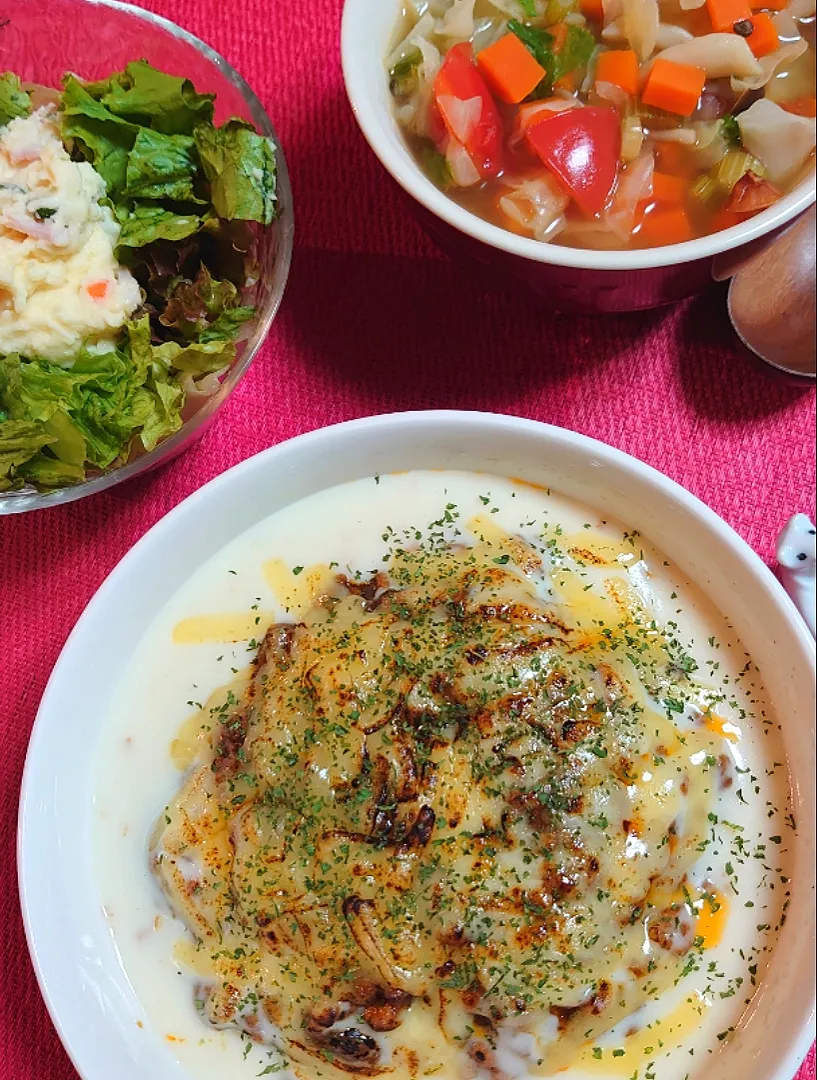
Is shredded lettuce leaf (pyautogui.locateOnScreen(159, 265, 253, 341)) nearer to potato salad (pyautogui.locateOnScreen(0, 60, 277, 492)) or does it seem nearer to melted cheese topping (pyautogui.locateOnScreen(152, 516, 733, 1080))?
potato salad (pyautogui.locateOnScreen(0, 60, 277, 492))

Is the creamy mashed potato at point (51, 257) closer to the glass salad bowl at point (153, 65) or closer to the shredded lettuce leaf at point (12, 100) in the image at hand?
the shredded lettuce leaf at point (12, 100)

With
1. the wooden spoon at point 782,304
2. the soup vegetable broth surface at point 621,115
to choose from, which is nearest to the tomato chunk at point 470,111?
the soup vegetable broth surface at point 621,115

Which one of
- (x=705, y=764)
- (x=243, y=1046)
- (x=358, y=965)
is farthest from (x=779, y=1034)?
(x=243, y=1046)

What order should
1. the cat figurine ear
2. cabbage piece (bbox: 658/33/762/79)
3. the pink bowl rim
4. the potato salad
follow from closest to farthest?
the pink bowl rim
cabbage piece (bbox: 658/33/762/79)
the potato salad
the cat figurine ear

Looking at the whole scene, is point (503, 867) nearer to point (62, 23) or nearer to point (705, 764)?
point (705, 764)

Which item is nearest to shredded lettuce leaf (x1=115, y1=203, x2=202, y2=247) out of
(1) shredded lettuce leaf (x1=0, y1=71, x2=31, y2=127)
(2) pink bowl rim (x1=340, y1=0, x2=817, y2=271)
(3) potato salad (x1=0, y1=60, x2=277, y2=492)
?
(3) potato salad (x1=0, y1=60, x2=277, y2=492)

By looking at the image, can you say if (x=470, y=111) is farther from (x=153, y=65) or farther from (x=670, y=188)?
(x=153, y=65)

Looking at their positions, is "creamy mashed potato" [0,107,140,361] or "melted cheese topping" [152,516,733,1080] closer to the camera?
"melted cheese topping" [152,516,733,1080]
